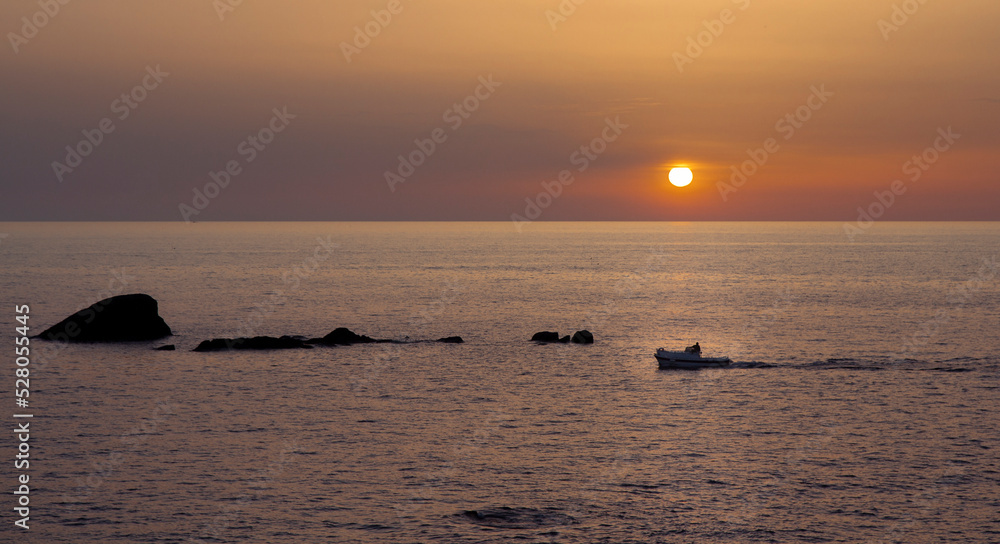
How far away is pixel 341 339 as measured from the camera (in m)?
82.4

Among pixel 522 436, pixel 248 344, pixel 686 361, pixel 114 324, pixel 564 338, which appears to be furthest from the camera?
pixel 564 338

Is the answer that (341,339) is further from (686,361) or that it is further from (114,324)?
(686,361)

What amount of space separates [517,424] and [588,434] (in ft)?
15.6

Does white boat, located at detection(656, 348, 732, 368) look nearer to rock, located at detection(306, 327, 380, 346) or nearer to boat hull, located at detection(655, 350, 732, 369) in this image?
boat hull, located at detection(655, 350, 732, 369)

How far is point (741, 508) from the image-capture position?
3594 centimetres

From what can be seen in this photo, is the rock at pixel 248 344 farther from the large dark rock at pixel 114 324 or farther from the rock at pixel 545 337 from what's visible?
the rock at pixel 545 337

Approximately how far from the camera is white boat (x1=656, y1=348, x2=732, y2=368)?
7106 cm

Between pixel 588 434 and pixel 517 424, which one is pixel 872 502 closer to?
pixel 588 434

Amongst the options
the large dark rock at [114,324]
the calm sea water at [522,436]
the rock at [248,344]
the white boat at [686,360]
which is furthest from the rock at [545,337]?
the large dark rock at [114,324]

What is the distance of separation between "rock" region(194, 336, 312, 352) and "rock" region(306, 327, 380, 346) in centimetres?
218

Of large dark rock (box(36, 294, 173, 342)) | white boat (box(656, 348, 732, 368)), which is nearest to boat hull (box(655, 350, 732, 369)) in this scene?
white boat (box(656, 348, 732, 368))

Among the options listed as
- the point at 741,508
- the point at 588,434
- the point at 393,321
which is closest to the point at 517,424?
the point at 588,434

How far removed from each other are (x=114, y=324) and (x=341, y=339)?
2364cm

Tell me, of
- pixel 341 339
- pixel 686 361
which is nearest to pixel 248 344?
pixel 341 339
